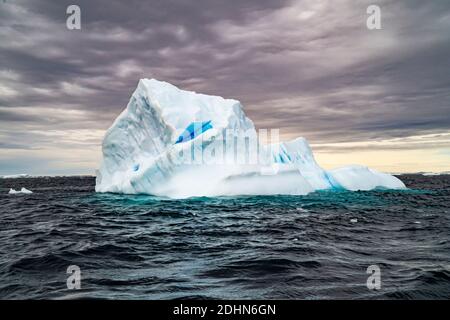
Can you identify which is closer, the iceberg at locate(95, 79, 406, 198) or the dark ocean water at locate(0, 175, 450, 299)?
the dark ocean water at locate(0, 175, 450, 299)

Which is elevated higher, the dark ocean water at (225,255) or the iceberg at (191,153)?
the iceberg at (191,153)

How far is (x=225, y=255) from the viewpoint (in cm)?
753

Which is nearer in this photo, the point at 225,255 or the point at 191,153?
the point at 225,255

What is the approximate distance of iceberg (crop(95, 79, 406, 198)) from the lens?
1994 centimetres

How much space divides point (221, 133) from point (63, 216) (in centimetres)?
941

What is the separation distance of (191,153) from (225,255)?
12.9 metres

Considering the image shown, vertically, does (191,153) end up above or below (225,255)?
above

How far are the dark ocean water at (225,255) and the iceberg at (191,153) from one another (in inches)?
232

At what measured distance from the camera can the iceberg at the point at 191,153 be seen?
19938mm

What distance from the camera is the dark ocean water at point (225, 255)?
5422 millimetres

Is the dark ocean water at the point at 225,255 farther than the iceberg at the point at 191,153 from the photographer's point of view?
No

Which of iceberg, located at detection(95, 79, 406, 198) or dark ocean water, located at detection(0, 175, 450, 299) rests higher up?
iceberg, located at detection(95, 79, 406, 198)

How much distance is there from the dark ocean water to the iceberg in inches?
232

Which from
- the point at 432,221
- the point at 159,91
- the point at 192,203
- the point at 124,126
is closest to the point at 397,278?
the point at 432,221
